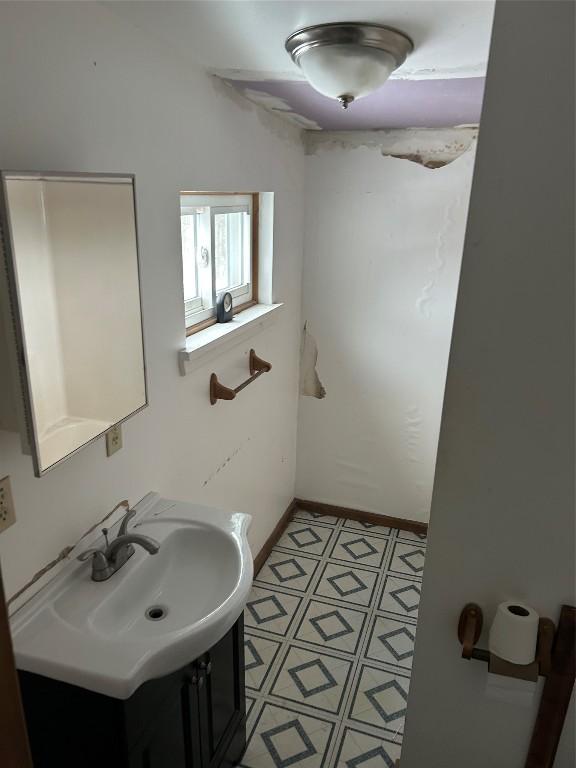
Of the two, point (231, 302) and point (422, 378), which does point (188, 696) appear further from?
point (422, 378)

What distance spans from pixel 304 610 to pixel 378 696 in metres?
0.50

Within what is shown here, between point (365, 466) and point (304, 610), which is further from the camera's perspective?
point (365, 466)

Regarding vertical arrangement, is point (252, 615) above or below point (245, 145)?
below

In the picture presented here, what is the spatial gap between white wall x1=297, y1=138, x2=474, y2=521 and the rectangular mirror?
161cm

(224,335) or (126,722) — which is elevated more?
(224,335)

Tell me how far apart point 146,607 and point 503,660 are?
32.4 inches

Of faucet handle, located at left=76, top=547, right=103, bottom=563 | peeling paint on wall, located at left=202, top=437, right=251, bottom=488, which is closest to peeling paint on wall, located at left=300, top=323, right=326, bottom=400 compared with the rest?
peeling paint on wall, located at left=202, top=437, right=251, bottom=488

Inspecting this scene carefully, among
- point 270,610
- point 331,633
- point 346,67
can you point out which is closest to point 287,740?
point 331,633

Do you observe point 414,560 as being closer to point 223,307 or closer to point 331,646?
point 331,646

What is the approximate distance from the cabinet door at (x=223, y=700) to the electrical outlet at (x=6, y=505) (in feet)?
1.96

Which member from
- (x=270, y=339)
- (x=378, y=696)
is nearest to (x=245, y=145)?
(x=270, y=339)

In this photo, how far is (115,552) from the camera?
1.36 metres

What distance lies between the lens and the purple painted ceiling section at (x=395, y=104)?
1.73 metres

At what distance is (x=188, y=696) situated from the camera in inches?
54.4
